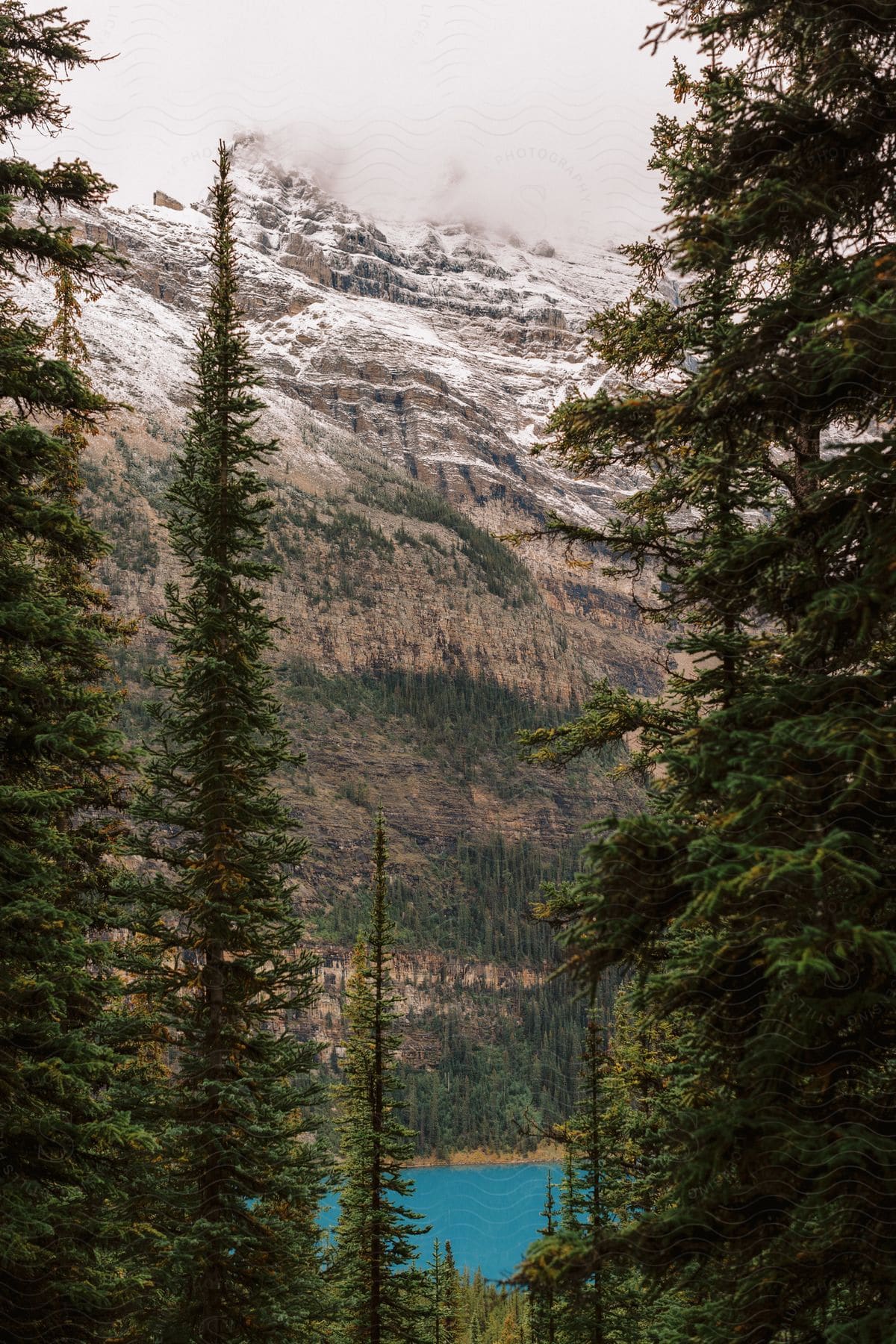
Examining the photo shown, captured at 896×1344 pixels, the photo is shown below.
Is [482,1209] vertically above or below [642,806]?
above

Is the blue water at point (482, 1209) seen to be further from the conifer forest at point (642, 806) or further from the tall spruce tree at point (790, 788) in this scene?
the tall spruce tree at point (790, 788)

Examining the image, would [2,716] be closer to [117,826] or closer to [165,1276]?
[117,826]

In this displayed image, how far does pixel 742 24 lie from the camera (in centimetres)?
513

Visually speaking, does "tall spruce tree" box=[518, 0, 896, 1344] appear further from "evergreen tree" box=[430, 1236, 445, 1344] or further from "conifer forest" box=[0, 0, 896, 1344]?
"evergreen tree" box=[430, 1236, 445, 1344]

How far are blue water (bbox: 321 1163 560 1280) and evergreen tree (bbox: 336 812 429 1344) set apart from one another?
278 ft

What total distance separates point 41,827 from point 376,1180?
12785 millimetres

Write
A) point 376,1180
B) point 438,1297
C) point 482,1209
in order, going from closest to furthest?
point 376,1180 < point 438,1297 < point 482,1209

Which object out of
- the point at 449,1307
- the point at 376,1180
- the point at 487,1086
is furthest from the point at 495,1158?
the point at 376,1180

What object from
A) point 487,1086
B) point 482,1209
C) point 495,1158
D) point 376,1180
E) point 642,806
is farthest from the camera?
point 487,1086

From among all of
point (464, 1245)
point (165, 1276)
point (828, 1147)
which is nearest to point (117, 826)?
point (165, 1276)

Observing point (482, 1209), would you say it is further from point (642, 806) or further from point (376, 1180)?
point (642, 806)

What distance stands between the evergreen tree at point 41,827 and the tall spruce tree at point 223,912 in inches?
59.5

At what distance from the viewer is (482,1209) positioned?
128250mm

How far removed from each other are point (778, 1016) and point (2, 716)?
6.23 metres
